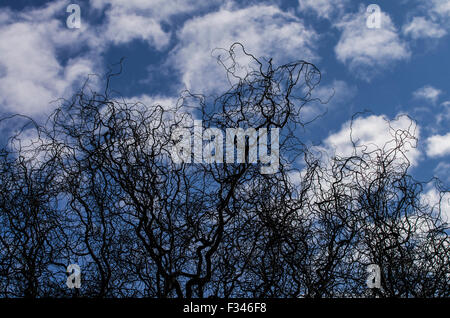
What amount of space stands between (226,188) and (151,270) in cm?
133

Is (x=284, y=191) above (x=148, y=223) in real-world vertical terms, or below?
above

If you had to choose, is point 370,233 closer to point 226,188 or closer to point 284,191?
point 284,191

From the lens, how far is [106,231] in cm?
572

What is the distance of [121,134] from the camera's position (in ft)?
19.1

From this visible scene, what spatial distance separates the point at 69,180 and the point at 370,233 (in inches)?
150

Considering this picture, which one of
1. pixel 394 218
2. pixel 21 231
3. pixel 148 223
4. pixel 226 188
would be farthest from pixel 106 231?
pixel 394 218

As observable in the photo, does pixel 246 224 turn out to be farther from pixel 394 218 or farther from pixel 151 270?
pixel 394 218

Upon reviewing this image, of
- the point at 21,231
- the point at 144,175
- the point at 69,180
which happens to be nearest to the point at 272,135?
the point at 144,175
